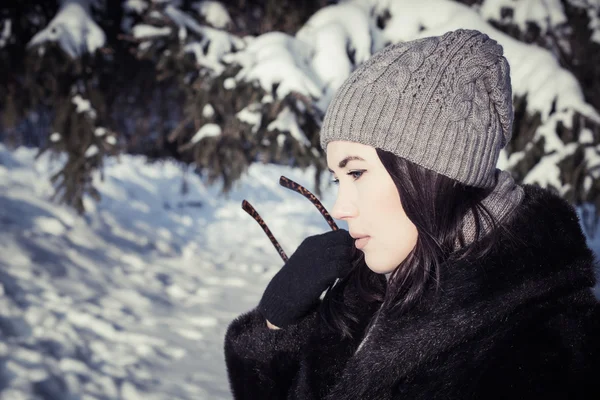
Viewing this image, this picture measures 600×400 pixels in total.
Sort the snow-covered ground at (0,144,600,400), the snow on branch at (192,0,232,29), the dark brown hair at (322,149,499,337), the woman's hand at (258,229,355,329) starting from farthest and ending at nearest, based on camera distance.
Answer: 1. the snow on branch at (192,0,232,29)
2. the snow-covered ground at (0,144,600,400)
3. the woman's hand at (258,229,355,329)
4. the dark brown hair at (322,149,499,337)

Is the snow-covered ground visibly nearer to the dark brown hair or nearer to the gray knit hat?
the dark brown hair

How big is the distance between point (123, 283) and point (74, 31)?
97.9 inches

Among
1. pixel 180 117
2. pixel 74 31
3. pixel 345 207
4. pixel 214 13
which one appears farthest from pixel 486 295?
pixel 180 117

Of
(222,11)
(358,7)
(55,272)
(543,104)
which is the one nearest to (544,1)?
(543,104)

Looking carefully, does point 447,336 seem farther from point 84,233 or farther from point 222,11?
point 84,233

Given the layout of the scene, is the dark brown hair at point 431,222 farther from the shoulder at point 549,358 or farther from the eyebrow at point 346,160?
the shoulder at point 549,358

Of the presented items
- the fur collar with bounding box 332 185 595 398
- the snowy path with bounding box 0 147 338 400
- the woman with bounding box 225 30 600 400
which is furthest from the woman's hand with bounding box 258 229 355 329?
the snowy path with bounding box 0 147 338 400

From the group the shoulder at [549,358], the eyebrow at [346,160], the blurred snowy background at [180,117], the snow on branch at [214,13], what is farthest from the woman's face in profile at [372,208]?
the snow on branch at [214,13]

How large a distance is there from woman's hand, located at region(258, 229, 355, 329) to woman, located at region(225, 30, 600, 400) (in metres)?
0.03

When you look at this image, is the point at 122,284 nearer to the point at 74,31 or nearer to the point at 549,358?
the point at 74,31

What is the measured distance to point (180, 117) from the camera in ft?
17.1

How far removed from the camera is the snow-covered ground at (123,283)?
2928 mm

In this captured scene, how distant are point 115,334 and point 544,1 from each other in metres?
4.56

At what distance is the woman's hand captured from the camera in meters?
1.43
